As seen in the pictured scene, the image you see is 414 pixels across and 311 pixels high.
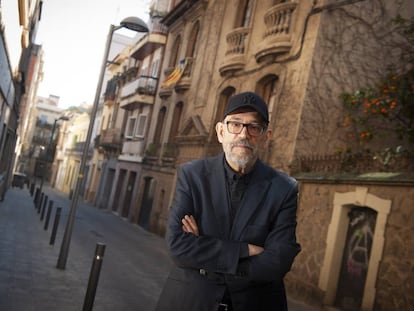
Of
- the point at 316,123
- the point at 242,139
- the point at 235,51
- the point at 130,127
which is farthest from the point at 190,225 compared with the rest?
the point at 130,127

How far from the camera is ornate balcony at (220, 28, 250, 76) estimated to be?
1426 cm

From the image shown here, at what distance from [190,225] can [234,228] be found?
10.7 inches

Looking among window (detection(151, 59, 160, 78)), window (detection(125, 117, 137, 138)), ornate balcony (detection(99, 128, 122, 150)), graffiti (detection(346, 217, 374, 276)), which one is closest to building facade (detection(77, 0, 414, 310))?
graffiti (detection(346, 217, 374, 276))

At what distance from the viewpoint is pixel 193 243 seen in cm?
241

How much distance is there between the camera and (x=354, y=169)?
30.1ft

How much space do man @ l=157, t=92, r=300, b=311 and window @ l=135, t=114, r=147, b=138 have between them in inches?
871

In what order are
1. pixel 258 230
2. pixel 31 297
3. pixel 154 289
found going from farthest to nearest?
pixel 154 289 < pixel 31 297 < pixel 258 230

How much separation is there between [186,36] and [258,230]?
1963 cm

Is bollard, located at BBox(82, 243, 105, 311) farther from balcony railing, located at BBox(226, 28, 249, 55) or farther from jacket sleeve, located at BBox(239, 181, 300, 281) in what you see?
balcony railing, located at BBox(226, 28, 249, 55)

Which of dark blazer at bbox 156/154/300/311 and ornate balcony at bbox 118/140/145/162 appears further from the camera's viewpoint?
ornate balcony at bbox 118/140/145/162

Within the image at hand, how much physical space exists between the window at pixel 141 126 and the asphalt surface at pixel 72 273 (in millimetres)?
10990

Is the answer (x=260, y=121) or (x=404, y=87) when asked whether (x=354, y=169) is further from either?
(x=260, y=121)

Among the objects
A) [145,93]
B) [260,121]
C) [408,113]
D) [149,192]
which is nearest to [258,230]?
[260,121]

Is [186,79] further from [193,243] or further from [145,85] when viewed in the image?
[193,243]
